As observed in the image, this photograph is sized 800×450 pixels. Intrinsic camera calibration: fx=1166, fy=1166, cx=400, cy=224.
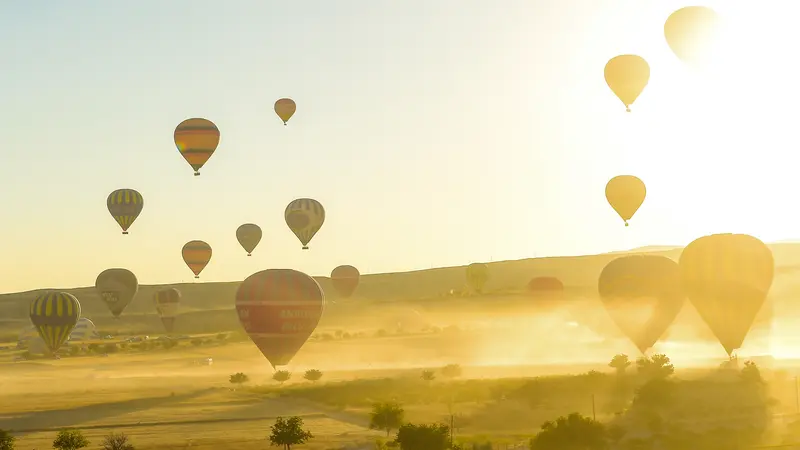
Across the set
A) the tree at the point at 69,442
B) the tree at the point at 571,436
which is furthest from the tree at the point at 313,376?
the tree at the point at 571,436

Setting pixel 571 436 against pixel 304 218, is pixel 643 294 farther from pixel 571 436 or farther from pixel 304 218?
pixel 304 218

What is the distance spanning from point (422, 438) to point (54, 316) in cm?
5216

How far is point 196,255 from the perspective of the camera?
113 metres

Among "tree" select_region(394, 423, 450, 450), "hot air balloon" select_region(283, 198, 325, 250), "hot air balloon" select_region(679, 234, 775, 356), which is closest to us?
"tree" select_region(394, 423, 450, 450)

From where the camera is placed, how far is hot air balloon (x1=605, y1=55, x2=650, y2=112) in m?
72.8

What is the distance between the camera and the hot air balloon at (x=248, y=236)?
113312mm

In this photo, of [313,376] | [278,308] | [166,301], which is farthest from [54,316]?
[166,301]

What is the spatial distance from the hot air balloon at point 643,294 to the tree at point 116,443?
120 feet

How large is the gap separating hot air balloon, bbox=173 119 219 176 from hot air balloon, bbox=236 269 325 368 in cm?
1980

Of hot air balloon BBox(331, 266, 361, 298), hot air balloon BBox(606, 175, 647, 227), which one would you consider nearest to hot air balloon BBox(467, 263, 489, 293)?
hot air balloon BBox(331, 266, 361, 298)

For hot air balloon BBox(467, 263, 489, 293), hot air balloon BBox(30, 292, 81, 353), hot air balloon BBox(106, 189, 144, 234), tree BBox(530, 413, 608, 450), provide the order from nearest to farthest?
1. tree BBox(530, 413, 608, 450)
2. hot air balloon BBox(30, 292, 81, 353)
3. hot air balloon BBox(106, 189, 144, 234)
4. hot air balloon BBox(467, 263, 489, 293)

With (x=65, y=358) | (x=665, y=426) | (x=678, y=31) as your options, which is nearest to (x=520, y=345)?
(x=65, y=358)

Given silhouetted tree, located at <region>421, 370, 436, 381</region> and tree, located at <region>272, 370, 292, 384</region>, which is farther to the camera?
tree, located at <region>272, 370, 292, 384</region>

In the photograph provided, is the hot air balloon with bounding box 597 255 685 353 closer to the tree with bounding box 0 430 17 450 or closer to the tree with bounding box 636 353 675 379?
the tree with bounding box 636 353 675 379
